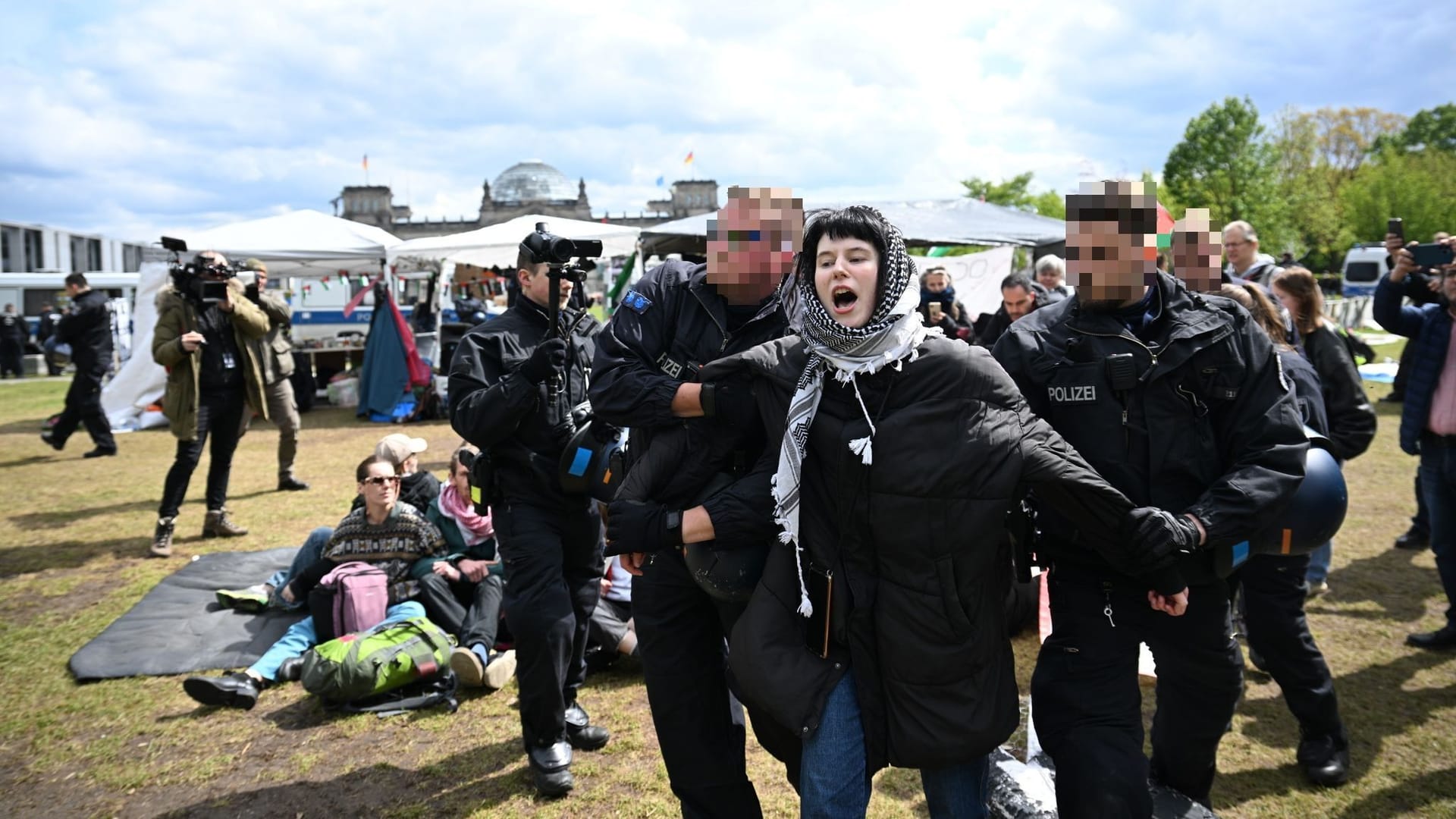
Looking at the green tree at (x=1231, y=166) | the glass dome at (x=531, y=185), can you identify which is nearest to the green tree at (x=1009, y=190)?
the green tree at (x=1231, y=166)

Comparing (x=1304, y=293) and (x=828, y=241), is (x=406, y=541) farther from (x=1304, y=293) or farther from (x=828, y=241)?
(x=1304, y=293)

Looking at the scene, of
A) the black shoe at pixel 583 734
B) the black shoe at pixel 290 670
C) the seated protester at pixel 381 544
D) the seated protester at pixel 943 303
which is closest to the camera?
the black shoe at pixel 583 734

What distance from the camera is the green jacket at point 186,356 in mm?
7309

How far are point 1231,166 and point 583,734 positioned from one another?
5031cm

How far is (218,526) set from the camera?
7672 millimetres

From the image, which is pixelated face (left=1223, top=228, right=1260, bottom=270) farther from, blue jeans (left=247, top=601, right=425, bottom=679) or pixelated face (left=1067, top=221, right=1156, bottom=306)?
blue jeans (left=247, top=601, right=425, bottom=679)

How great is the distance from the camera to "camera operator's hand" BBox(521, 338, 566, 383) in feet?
11.3

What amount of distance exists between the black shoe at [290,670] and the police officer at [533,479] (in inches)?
69.0

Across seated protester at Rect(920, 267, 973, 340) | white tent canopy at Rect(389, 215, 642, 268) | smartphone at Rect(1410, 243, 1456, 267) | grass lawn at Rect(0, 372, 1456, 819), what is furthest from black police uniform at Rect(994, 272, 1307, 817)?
white tent canopy at Rect(389, 215, 642, 268)

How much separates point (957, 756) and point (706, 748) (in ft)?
3.17

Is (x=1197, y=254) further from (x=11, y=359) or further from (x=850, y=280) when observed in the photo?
(x=11, y=359)

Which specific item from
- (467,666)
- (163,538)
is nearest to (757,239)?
(467,666)

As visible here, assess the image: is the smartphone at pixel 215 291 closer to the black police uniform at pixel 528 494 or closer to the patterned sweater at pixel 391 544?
the patterned sweater at pixel 391 544

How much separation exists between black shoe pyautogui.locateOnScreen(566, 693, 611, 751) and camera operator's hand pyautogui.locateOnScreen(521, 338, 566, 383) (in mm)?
1623
